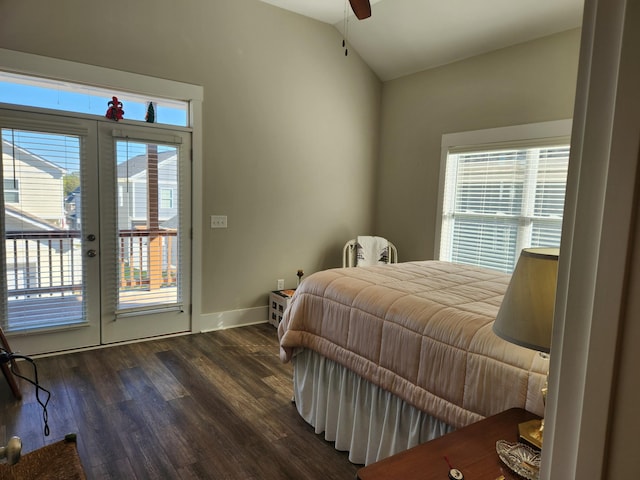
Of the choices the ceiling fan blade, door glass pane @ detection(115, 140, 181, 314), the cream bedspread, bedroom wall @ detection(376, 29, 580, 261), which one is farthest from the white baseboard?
the ceiling fan blade

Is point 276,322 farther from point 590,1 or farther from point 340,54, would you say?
point 590,1

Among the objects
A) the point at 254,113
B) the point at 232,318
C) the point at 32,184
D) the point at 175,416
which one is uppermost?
the point at 254,113

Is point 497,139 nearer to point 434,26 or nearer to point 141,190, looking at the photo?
point 434,26

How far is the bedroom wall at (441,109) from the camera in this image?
3494 millimetres

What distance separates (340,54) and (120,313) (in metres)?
3.64

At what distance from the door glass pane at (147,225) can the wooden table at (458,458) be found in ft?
10.4

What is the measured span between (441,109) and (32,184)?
3.92 metres

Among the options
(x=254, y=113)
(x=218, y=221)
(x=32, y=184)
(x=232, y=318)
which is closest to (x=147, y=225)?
(x=218, y=221)

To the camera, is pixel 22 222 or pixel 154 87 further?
pixel 154 87

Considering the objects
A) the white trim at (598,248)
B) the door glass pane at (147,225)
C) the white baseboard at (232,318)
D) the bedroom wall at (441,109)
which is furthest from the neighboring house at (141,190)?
the white trim at (598,248)

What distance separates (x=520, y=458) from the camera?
3.53 ft

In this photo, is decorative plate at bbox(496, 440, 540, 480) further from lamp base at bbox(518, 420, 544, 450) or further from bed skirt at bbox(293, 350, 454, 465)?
bed skirt at bbox(293, 350, 454, 465)

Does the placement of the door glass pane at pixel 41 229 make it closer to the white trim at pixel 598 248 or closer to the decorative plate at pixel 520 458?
the decorative plate at pixel 520 458

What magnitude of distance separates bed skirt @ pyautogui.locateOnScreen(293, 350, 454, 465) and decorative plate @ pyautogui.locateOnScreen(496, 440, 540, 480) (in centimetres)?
54
